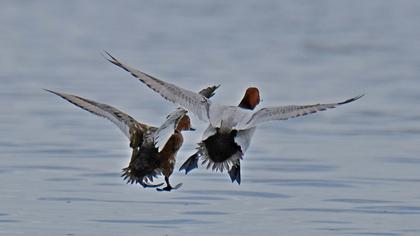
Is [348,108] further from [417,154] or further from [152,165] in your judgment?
[152,165]

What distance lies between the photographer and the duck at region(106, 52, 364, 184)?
8.03 meters

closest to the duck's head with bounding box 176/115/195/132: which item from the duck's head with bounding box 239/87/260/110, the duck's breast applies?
the duck's head with bounding box 239/87/260/110

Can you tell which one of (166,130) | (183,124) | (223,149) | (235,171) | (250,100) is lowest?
(235,171)

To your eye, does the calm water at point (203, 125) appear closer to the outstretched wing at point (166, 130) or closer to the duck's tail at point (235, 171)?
the duck's tail at point (235, 171)

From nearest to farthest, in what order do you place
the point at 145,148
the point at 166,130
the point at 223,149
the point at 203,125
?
the point at 223,149 < the point at 166,130 < the point at 145,148 < the point at 203,125

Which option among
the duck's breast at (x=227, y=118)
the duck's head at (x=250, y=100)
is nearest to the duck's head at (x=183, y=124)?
the duck's head at (x=250, y=100)

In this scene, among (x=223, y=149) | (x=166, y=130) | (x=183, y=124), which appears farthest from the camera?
(x=183, y=124)

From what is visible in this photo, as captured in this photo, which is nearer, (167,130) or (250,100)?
(167,130)

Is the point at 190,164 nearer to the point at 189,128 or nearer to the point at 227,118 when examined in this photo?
the point at 189,128

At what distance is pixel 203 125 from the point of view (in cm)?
1265

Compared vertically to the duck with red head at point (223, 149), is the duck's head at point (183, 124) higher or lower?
higher

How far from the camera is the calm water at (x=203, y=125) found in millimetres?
8922

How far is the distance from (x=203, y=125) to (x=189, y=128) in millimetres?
3501

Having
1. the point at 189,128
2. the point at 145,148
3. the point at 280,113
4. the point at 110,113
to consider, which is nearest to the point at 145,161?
the point at 145,148
